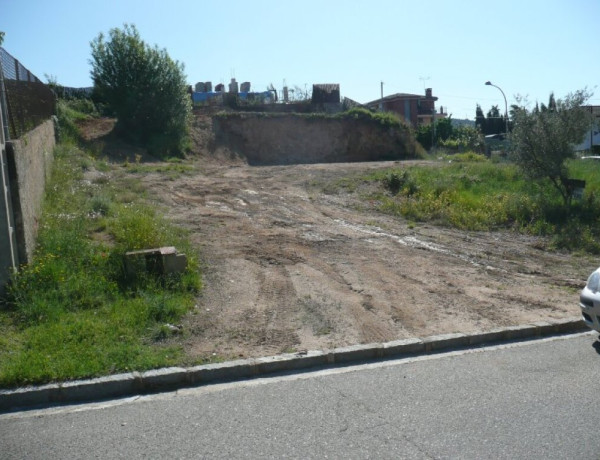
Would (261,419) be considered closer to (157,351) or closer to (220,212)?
(157,351)

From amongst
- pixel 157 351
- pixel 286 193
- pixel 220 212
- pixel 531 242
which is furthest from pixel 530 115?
pixel 157 351

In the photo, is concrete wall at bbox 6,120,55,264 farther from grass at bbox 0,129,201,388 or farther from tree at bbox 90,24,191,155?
tree at bbox 90,24,191,155

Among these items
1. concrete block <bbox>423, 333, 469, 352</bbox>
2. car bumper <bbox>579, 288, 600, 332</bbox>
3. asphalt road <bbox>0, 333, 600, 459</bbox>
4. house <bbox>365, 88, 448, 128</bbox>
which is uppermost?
house <bbox>365, 88, 448, 128</bbox>

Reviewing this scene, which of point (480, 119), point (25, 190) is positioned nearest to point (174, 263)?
point (25, 190)

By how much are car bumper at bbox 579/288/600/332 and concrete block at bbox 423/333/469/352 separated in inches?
54.4

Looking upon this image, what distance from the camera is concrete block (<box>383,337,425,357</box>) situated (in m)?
6.91

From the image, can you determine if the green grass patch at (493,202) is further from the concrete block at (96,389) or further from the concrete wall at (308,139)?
the concrete wall at (308,139)

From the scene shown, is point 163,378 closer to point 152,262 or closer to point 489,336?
point 152,262

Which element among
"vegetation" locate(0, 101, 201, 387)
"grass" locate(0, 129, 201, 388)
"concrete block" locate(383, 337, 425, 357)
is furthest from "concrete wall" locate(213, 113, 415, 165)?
"concrete block" locate(383, 337, 425, 357)

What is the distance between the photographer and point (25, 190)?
8.90 meters

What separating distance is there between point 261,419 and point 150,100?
2140cm

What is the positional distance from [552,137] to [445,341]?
37.0ft

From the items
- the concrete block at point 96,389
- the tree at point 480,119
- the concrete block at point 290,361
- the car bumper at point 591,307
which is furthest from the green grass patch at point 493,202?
the tree at point 480,119

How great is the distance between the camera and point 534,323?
7.85 metres
